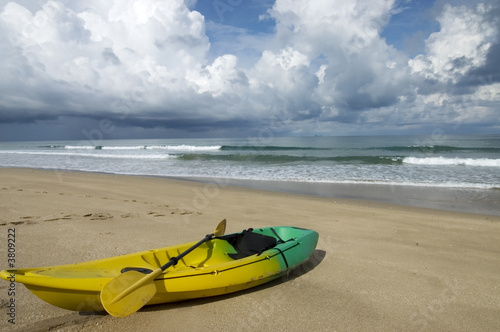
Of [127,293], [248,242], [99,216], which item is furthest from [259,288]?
[99,216]

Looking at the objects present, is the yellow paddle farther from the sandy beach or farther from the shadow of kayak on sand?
the shadow of kayak on sand

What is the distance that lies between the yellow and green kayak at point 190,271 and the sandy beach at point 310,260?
20 centimetres

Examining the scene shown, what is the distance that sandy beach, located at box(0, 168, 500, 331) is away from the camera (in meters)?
3.01

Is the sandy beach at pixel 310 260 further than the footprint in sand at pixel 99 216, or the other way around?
the footprint in sand at pixel 99 216

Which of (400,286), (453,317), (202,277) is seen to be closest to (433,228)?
(400,286)

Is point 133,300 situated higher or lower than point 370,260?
higher

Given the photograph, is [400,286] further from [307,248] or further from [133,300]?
[133,300]

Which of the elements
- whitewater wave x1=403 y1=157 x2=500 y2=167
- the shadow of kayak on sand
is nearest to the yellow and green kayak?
the shadow of kayak on sand

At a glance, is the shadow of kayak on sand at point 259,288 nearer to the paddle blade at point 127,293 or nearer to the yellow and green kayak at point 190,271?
the yellow and green kayak at point 190,271

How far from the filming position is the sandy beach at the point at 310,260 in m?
3.01

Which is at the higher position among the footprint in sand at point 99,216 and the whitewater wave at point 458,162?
the whitewater wave at point 458,162

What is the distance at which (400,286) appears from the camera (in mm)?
3762

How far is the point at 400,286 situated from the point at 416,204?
5.73 meters

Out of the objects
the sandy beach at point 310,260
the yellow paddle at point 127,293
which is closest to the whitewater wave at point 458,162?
the sandy beach at point 310,260
